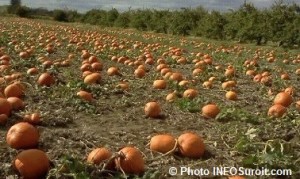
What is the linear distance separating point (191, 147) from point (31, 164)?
159cm

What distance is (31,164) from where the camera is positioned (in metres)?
3.99

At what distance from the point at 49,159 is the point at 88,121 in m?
2.04

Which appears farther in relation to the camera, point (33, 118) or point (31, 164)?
point (33, 118)

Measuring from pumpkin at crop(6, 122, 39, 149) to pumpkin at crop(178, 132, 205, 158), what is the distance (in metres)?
1.43

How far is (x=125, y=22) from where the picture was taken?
4656 cm

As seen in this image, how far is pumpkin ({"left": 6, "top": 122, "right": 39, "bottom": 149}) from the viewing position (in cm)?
454

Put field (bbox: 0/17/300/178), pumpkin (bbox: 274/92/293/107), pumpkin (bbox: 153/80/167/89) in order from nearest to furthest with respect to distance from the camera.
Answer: field (bbox: 0/17/300/178) < pumpkin (bbox: 274/92/293/107) < pumpkin (bbox: 153/80/167/89)

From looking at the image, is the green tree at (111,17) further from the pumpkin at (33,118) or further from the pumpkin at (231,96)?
the pumpkin at (33,118)

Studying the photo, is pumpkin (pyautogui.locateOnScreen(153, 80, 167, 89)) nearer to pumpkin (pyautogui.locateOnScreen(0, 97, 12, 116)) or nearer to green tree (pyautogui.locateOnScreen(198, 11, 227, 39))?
pumpkin (pyautogui.locateOnScreen(0, 97, 12, 116))

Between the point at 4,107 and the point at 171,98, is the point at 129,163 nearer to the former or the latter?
the point at 4,107

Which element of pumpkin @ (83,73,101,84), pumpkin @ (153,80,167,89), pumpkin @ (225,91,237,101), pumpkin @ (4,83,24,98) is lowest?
pumpkin @ (225,91,237,101)

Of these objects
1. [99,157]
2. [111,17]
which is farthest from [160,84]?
[111,17]

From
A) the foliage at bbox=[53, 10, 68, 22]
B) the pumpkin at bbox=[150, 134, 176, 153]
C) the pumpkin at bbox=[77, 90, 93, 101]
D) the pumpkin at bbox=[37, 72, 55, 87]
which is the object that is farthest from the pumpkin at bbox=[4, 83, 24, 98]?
the foliage at bbox=[53, 10, 68, 22]

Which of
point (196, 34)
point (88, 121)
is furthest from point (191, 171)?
point (196, 34)
